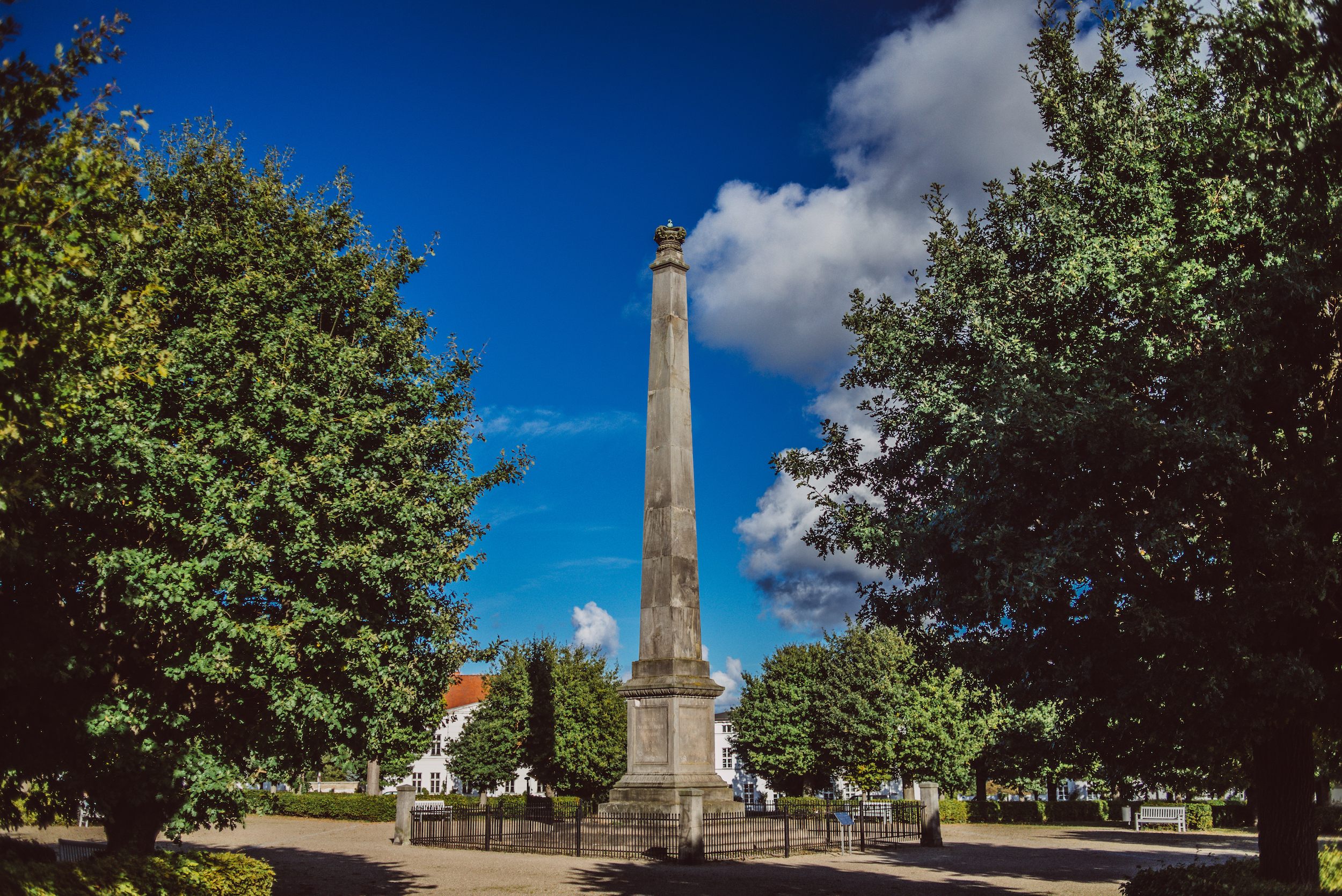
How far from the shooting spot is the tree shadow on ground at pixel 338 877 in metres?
17.1

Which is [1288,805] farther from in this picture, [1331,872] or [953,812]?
[953,812]

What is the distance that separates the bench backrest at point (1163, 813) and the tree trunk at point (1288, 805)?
34.1 m

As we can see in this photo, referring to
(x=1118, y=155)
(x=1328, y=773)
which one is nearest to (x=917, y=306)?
(x=1118, y=155)

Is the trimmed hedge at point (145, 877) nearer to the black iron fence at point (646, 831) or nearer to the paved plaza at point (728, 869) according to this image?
the paved plaza at point (728, 869)

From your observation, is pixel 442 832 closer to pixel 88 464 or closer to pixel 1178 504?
pixel 88 464

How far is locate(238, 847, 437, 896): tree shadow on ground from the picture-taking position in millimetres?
17062

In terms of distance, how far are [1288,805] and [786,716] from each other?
38082 mm

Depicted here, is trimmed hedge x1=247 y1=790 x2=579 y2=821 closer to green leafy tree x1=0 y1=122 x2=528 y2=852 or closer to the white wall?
the white wall

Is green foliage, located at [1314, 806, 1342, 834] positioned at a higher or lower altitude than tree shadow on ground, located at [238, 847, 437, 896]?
lower

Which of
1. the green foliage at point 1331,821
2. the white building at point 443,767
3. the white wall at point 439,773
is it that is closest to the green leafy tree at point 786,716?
the green foliage at point 1331,821

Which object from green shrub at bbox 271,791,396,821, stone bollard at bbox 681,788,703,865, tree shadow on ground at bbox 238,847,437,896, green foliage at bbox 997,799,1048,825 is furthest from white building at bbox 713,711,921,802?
stone bollard at bbox 681,788,703,865

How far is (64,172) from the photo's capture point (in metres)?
8.59

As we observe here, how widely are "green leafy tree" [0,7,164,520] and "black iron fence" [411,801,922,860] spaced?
16.6m

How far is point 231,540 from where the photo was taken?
11.3 metres
